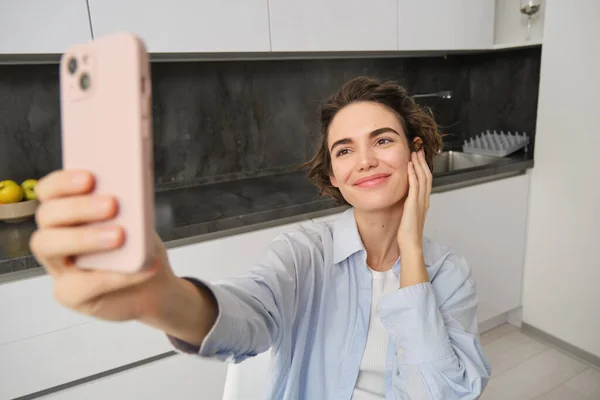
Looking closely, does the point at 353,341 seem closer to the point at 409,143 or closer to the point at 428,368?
the point at 428,368

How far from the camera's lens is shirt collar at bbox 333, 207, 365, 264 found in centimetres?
101

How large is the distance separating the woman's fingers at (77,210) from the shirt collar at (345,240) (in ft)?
2.30

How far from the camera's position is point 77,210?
37 centimetres

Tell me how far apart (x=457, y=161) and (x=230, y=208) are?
1556 millimetres

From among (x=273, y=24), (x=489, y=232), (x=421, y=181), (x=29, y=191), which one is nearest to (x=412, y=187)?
(x=421, y=181)

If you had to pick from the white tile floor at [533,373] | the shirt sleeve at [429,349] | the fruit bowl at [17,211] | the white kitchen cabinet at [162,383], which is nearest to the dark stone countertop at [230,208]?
the fruit bowl at [17,211]

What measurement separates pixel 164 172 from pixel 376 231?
119 centimetres

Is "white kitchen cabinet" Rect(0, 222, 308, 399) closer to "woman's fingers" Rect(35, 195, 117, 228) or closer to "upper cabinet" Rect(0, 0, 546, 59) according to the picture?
"upper cabinet" Rect(0, 0, 546, 59)

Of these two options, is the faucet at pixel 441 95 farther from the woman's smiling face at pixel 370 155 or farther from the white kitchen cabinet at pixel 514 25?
the woman's smiling face at pixel 370 155

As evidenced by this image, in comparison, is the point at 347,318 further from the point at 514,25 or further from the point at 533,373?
→ the point at 514,25

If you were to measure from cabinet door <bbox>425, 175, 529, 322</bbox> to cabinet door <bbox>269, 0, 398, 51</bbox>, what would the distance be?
75 centimetres

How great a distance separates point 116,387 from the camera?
138cm

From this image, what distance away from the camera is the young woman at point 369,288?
0.85m

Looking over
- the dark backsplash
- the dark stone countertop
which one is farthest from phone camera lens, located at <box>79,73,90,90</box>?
the dark backsplash
